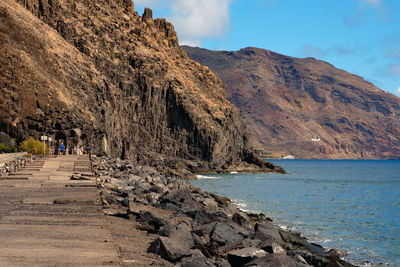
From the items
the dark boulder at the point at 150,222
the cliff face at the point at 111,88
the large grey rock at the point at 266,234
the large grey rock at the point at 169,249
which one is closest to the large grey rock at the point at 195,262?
the large grey rock at the point at 169,249

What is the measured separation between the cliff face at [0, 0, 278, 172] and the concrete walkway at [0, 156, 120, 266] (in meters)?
39.7

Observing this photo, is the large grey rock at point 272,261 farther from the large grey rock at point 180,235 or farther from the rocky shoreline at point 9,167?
the rocky shoreline at point 9,167

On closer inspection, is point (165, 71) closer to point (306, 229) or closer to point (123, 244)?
point (306, 229)

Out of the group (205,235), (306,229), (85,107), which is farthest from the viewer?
(85,107)

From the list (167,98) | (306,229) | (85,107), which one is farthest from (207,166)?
(306,229)

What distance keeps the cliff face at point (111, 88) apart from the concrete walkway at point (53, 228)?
1564 inches

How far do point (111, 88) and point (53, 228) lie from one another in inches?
3023

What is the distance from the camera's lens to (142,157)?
3671 inches

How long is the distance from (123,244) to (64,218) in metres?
2.30

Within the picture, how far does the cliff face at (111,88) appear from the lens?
54.5 meters

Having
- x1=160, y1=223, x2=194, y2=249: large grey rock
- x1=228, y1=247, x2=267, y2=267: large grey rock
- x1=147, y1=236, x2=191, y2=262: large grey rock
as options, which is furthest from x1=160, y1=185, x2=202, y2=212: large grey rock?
x1=147, y1=236, x2=191, y2=262: large grey rock

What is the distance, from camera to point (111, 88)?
277ft

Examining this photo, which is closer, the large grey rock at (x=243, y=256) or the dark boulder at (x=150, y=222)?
the large grey rock at (x=243, y=256)

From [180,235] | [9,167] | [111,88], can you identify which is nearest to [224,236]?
[180,235]
